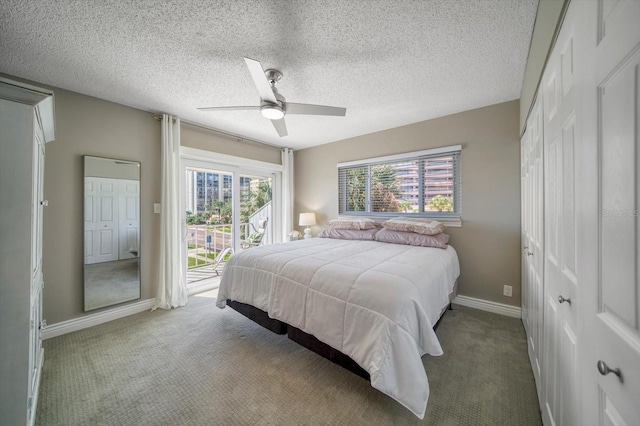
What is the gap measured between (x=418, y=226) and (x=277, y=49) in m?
2.48

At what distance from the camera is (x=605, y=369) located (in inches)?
23.9

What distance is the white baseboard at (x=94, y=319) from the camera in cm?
240

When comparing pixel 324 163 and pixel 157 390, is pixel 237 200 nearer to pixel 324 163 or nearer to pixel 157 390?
pixel 324 163

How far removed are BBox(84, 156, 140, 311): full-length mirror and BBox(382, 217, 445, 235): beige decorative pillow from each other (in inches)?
132

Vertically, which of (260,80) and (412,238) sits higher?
(260,80)

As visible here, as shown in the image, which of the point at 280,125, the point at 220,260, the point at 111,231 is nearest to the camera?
the point at 280,125

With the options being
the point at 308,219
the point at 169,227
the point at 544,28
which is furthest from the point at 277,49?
the point at 308,219

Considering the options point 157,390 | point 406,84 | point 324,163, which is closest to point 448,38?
point 406,84

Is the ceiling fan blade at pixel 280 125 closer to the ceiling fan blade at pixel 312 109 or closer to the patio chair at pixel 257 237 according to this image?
the ceiling fan blade at pixel 312 109

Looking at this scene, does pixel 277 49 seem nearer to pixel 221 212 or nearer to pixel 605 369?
pixel 605 369

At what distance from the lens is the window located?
129 inches

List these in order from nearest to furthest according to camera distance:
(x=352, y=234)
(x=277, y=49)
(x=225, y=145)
→ (x=277, y=49), (x=352, y=234), (x=225, y=145)

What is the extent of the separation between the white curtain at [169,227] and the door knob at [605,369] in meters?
3.71

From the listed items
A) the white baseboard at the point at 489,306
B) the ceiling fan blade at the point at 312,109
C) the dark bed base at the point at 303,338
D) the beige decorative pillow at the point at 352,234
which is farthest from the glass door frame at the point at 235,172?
the white baseboard at the point at 489,306
